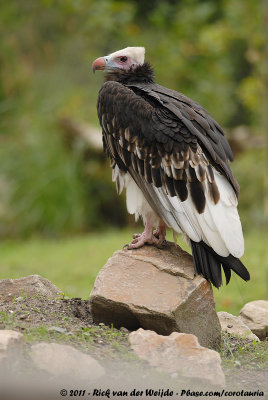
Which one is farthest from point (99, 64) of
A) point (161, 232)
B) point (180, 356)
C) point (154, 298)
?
point (180, 356)

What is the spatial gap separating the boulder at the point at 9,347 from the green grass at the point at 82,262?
4.18m

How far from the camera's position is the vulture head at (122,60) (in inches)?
216

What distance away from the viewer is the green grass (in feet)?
28.0

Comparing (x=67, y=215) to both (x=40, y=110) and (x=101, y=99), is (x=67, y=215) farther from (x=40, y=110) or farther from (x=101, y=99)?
(x=101, y=99)

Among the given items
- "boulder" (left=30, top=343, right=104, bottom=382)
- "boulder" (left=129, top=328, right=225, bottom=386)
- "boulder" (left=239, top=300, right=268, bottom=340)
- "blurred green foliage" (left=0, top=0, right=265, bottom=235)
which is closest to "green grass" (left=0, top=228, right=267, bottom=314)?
"blurred green foliage" (left=0, top=0, right=265, bottom=235)

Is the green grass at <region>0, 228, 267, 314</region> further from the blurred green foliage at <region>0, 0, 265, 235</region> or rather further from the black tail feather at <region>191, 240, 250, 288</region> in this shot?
the black tail feather at <region>191, 240, 250, 288</region>

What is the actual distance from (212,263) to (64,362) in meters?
1.57

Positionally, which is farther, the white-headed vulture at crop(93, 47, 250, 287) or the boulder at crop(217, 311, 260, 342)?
the boulder at crop(217, 311, 260, 342)

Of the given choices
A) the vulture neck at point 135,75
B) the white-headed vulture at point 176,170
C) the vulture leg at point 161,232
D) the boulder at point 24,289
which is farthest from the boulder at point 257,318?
the vulture neck at point 135,75

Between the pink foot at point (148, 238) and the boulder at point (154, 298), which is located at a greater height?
the pink foot at point (148, 238)

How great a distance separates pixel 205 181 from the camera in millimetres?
4781

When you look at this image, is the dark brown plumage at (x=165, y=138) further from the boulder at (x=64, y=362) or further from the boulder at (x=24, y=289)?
the boulder at (x=64, y=362)

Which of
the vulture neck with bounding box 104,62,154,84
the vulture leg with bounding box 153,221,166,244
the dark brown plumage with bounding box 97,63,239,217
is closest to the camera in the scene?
the dark brown plumage with bounding box 97,63,239,217

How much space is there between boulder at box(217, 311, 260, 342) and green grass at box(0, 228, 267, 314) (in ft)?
6.93
